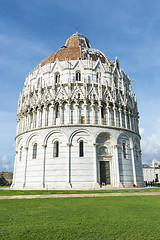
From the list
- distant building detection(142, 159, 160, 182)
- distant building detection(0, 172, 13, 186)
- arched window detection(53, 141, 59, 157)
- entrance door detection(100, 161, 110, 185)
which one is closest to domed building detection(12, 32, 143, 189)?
entrance door detection(100, 161, 110, 185)

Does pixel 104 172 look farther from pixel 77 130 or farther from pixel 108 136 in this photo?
pixel 77 130

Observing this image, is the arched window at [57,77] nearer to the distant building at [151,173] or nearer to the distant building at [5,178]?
the distant building at [5,178]

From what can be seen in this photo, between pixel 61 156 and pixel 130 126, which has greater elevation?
pixel 130 126

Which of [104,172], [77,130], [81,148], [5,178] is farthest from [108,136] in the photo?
[5,178]

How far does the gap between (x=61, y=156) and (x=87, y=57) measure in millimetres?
19432

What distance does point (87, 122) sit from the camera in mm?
30672

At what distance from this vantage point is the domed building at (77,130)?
2875cm

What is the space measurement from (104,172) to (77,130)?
784cm

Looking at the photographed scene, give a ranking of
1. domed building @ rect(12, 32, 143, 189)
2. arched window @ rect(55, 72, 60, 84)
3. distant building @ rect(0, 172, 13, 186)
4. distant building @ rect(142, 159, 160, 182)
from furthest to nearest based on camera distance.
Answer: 1. distant building @ rect(142, 159, 160, 182)
2. distant building @ rect(0, 172, 13, 186)
3. arched window @ rect(55, 72, 60, 84)
4. domed building @ rect(12, 32, 143, 189)

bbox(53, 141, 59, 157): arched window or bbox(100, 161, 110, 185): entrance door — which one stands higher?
bbox(53, 141, 59, 157): arched window

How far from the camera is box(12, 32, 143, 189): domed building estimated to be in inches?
1132

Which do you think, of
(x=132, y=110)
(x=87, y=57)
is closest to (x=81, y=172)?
(x=132, y=110)

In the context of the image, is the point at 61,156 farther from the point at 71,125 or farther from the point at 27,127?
the point at 27,127

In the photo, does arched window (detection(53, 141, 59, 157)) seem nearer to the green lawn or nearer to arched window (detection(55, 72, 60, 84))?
arched window (detection(55, 72, 60, 84))
